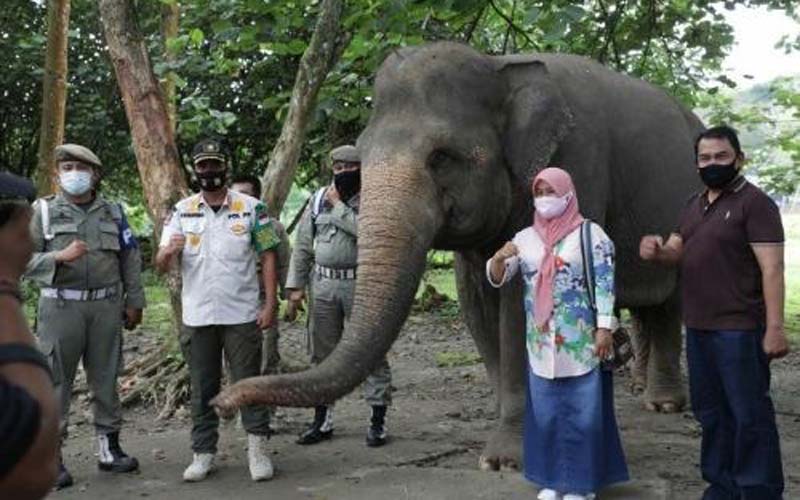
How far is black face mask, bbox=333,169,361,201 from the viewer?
641 cm

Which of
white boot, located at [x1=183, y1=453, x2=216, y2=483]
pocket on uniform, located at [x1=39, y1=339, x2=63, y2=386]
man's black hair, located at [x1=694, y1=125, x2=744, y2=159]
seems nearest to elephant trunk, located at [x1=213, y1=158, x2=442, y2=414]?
man's black hair, located at [x1=694, y1=125, x2=744, y2=159]

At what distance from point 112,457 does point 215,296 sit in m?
1.25

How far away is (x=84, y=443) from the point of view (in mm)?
6977

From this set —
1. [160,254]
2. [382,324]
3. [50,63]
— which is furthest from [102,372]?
[50,63]

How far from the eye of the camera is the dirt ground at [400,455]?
551cm

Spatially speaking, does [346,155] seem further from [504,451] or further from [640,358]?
[640,358]

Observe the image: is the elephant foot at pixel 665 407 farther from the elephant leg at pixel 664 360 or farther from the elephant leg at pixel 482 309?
the elephant leg at pixel 482 309

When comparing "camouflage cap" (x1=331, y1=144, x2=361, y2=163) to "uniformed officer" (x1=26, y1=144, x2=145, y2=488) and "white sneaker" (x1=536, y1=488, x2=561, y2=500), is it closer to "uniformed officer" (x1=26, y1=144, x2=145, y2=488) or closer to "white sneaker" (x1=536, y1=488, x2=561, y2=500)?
"uniformed officer" (x1=26, y1=144, x2=145, y2=488)

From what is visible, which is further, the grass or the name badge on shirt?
the grass

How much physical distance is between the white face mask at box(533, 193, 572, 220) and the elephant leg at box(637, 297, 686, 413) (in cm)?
308

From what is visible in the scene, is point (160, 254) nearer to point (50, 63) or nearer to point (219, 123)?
point (219, 123)

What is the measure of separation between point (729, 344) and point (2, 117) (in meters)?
20.1

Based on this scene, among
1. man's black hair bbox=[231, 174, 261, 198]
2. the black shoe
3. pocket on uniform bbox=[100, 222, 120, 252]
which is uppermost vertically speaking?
man's black hair bbox=[231, 174, 261, 198]

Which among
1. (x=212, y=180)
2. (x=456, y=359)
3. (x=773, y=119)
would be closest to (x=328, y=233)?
(x=212, y=180)
